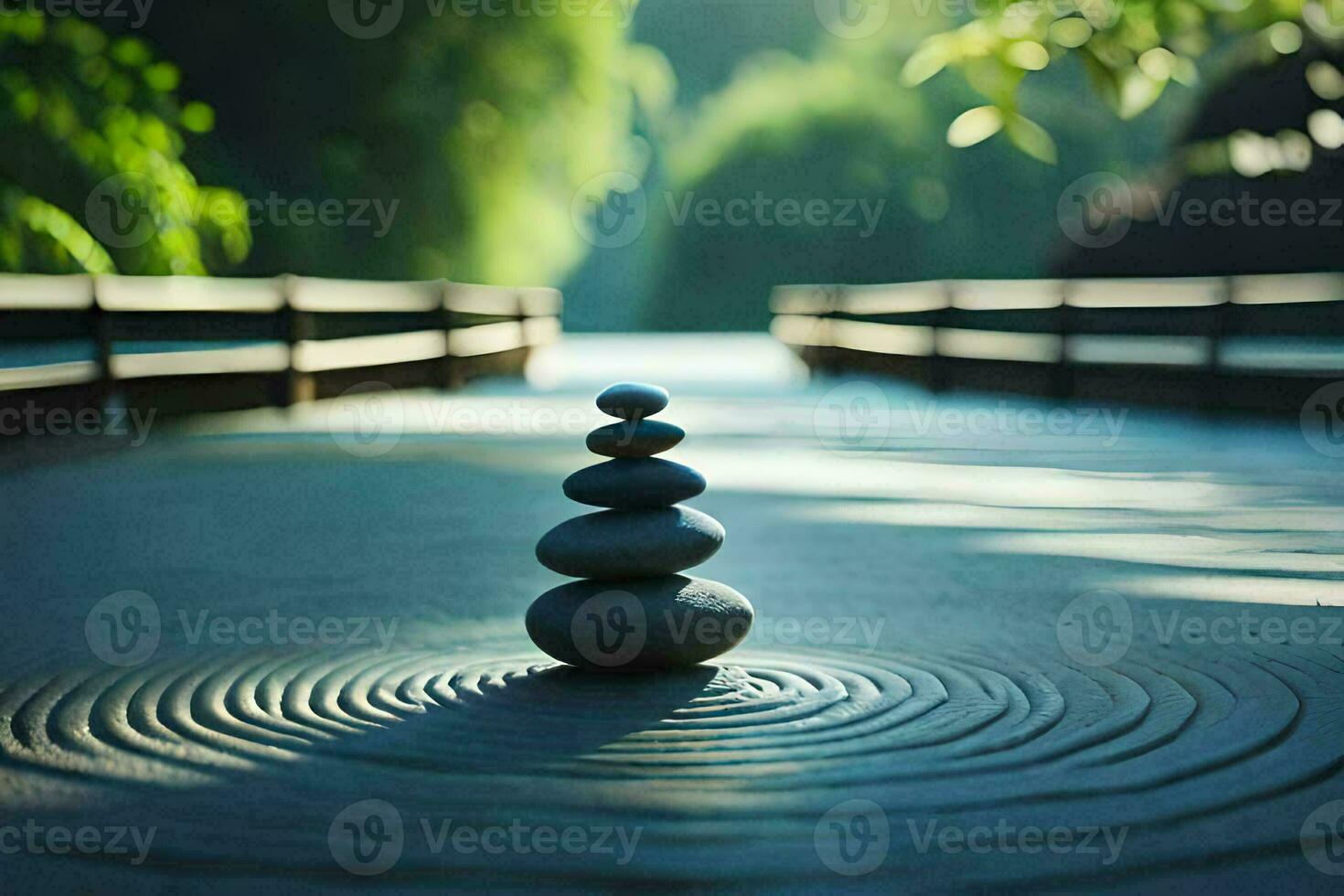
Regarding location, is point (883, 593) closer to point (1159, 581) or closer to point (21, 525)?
point (1159, 581)

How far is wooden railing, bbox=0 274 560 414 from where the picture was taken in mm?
11680

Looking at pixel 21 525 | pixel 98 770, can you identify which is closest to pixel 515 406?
pixel 21 525

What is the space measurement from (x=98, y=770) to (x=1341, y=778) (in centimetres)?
246

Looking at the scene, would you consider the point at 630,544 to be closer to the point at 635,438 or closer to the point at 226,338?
the point at 635,438

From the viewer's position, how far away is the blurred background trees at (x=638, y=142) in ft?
27.3

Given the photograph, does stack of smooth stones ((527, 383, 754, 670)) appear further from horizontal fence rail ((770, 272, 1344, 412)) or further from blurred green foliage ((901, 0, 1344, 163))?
horizontal fence rail ((770, 272, 1344, 412))

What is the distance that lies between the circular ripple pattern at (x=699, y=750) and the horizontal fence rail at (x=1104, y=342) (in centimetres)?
870

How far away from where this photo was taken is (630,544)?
4059 millimetres

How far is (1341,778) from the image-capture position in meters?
3.17

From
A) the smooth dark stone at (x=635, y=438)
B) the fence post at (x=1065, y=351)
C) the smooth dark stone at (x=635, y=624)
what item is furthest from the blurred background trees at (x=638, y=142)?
the smooth dark stone at (x=635, y=624)

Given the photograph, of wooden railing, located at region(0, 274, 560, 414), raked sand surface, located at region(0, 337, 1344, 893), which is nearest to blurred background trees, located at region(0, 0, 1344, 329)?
wooden railing, located at region(0, 274, 560, 414)

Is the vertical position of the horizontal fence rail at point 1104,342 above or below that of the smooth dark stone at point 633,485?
above

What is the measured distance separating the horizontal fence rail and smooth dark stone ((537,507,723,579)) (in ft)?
29.5

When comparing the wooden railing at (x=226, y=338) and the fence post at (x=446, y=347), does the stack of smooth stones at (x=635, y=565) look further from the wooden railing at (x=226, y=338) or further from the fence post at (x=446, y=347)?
the fence post at (x=446, y=347)
